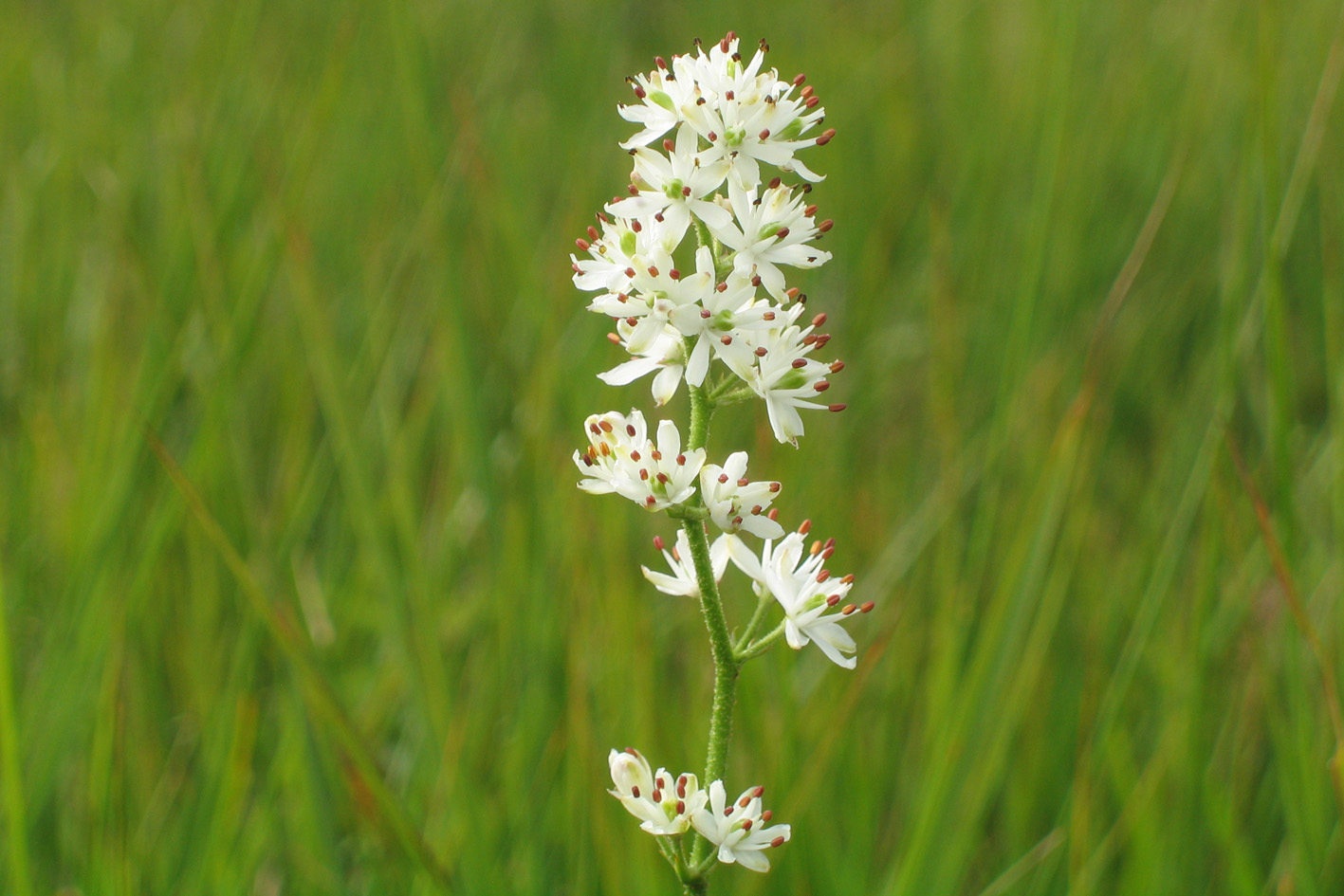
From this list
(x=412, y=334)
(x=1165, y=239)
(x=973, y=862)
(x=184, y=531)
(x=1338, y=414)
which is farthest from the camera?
(x=1165, y=239)

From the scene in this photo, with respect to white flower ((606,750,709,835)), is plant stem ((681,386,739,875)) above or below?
above

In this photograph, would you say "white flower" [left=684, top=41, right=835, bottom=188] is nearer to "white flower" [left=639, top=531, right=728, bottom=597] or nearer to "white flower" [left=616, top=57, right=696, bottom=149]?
"white flower" [left=616, top=57, right=696, bottom=149]

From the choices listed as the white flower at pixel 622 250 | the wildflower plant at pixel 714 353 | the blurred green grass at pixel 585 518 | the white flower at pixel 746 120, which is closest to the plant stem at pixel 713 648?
the wildflower plant at pixel 714 353

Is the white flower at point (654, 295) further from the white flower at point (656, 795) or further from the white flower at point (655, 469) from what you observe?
the white flower at point (656, 795)

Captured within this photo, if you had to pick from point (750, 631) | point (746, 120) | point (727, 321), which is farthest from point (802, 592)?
point (746, 120)

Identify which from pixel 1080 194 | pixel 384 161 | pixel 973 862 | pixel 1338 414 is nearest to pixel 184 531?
pixel 973 862

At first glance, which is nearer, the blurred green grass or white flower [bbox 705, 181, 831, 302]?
white flower [bbox 705, 181, 831, 302]

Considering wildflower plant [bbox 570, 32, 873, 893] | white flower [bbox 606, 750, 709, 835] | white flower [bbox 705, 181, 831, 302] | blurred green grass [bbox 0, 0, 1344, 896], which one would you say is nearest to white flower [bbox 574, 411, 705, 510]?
wildflower plant [bbox 570, 32, 873, 893]

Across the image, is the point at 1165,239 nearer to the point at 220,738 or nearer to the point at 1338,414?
the point at 1338,414
